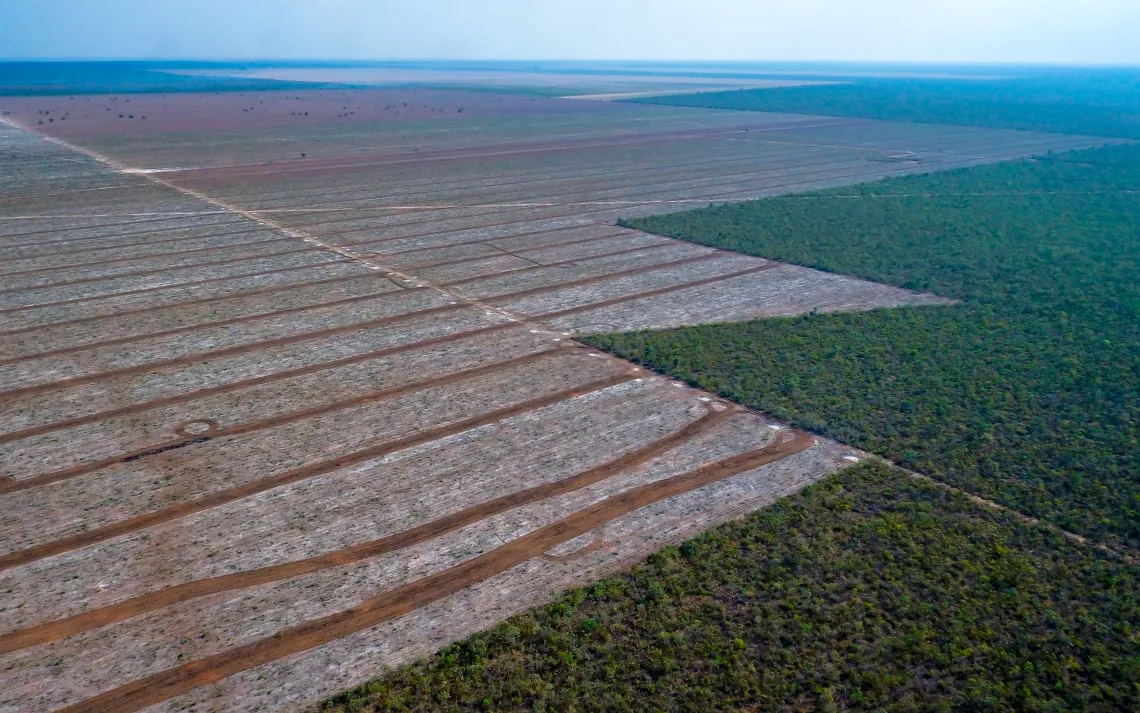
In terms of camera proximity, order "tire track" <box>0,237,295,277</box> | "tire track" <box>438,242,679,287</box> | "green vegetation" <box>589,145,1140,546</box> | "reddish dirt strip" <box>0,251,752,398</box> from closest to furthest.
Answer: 1. "green vegetation" <box>589,145,1140,546</box>
2. "reddish dirt strip" <box>0,251,752,398</box>
3. "tire track" <box>438,242,679,287</box>
4. "tire track" <box>0,237,295,277</box>

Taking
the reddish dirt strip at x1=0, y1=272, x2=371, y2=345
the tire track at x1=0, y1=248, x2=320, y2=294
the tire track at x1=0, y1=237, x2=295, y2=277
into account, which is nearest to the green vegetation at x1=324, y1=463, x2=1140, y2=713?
the reddish dirt strip at x1=0, y1=272, x2=371, y2=345

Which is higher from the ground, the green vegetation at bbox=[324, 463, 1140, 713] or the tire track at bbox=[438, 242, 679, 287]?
the green vegetation at bbox=[324, 463, 1140, 713]

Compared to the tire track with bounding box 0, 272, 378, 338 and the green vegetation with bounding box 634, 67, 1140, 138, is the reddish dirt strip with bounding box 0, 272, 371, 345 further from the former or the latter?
the green vegetation with bounding box 634, 67, 1140, 138

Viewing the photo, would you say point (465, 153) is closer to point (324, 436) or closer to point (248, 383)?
point (248, 383)

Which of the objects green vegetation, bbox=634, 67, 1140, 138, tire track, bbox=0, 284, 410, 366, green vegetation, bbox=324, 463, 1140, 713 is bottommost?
tire track, bbox=0, 284, 410, 366

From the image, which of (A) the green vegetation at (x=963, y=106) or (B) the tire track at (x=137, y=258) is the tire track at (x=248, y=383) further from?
(A) the green vegetation at (x=963, y=106)

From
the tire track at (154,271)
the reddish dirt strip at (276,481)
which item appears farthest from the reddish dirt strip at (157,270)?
the reddish dirt strip at (276,481)
